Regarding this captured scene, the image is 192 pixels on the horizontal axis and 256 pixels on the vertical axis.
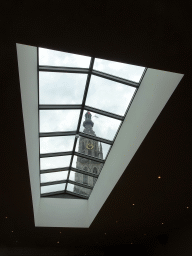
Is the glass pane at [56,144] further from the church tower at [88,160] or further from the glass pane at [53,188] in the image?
the glass pane at [53,188]

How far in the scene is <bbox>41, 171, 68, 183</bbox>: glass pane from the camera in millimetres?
11380

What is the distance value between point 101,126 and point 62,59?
11.1 ft

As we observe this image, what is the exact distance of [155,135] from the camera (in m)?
5.50

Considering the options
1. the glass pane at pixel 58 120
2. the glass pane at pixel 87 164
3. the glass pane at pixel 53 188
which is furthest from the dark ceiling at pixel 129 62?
the glass pane at pixel 58 120

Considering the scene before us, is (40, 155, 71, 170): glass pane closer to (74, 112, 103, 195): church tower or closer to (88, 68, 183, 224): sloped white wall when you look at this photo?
(74, 112, 103, 195): church tower

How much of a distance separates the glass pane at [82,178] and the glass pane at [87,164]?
0.68 meters

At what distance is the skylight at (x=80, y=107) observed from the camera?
6633 millimetres

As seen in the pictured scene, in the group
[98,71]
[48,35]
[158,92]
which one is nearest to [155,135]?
[158,92]

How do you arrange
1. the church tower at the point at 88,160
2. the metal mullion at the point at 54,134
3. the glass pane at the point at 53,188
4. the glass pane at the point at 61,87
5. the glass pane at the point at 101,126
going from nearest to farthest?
the glass pane at the point at 61,87, the glass pane at the point at 101,126, the metal mullion at the point at 54,134, the church tower at the point at 88,160, the glass pane at the point at 53,188

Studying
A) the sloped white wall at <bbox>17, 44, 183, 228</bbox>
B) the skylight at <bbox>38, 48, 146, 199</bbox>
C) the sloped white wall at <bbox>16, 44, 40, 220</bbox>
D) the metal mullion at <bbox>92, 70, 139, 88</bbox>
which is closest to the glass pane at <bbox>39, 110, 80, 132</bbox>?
the skylight at <bbox>38, 48, 146, 199</bbox>

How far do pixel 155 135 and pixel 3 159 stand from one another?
469 centimetres

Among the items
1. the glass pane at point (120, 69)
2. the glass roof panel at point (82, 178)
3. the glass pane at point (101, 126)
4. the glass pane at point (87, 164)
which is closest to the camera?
the glass pane at point (120, 69)

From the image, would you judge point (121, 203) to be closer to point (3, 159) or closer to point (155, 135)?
point (155, 135)

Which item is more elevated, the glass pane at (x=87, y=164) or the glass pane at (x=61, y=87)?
the glass pane at (x=61, y=87)
